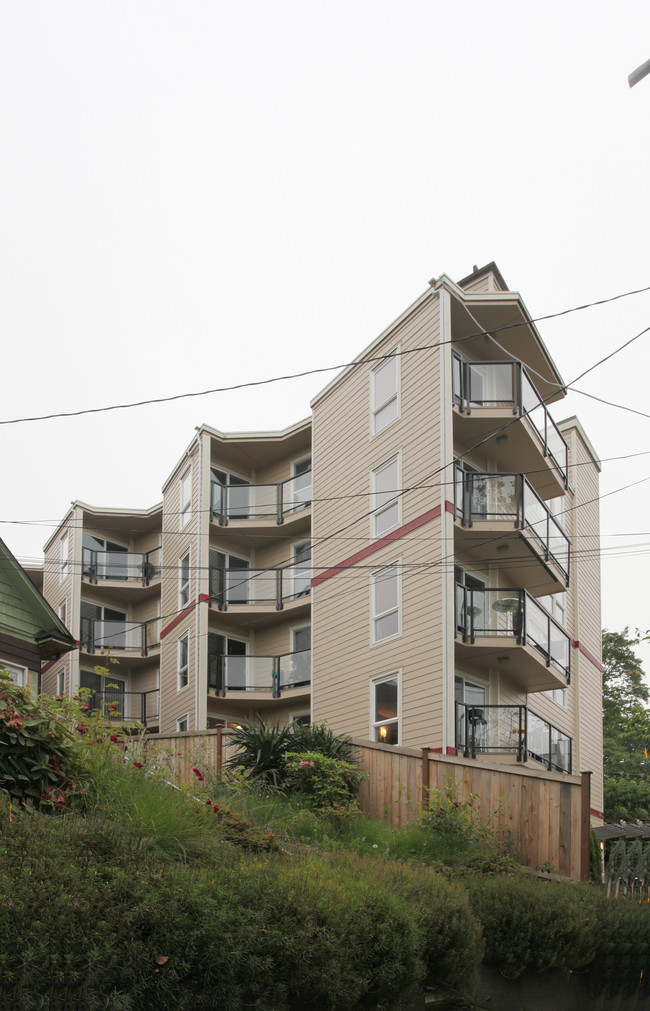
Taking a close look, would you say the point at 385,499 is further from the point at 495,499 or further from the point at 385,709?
the point at 385,709

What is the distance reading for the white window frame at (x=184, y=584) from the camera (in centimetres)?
2970

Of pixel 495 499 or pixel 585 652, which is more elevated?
pixel 495 499

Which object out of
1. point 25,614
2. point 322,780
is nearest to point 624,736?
point 25,614

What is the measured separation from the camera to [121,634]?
116 ft

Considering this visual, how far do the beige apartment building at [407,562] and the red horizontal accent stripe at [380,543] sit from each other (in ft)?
0.18

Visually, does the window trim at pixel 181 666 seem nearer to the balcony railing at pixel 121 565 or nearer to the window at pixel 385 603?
the balcony railing at pixel 121 565

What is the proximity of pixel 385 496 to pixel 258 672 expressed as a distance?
8159 millimetres

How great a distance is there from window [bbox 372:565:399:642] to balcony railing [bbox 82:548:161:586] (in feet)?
47.3

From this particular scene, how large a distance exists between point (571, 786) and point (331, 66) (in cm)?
1467

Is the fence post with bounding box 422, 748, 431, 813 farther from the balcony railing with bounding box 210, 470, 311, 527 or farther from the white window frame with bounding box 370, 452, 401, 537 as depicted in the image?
the balcony railing with bounding box 210, 470, 311, 527

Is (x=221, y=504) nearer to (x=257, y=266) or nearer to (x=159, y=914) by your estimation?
(x=159, y=914)

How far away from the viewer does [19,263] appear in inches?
2319

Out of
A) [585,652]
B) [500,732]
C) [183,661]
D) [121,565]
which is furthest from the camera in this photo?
[121,565]

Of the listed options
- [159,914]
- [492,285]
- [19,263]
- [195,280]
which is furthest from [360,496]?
[195,280]
